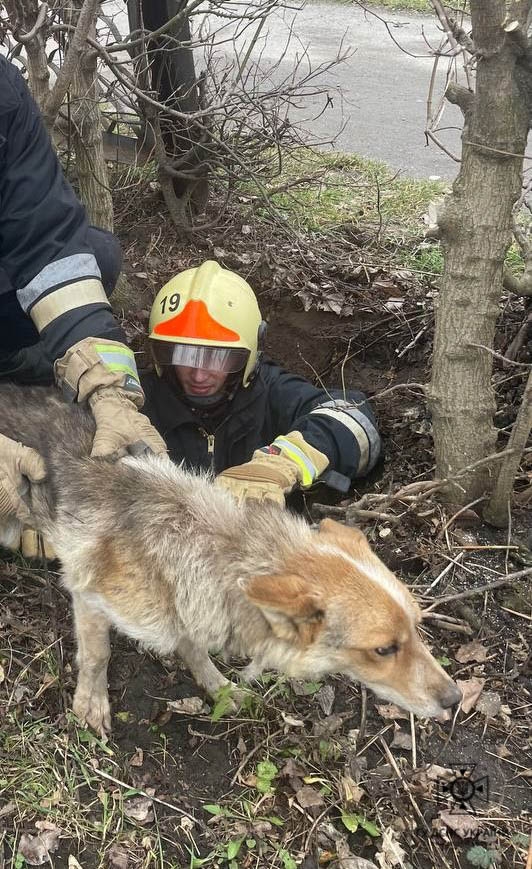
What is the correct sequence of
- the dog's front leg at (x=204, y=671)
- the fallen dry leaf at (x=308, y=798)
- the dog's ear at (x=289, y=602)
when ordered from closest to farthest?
the dog's ear at (x=289, y=602)
the fallen dry leaf at (x=308, y=798)
the dog's front leg at (x=204, y=671)

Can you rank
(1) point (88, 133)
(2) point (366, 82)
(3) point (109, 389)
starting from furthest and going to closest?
(2) point (366, 82) → (1) point (88, 133) → (3) point (109, 389)

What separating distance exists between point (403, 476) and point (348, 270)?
Result: 2.38 metres

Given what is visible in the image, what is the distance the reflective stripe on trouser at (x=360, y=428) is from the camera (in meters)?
4.76

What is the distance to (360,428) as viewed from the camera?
189 inches

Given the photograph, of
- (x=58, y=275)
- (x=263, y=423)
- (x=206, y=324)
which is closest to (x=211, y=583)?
(x=58, y=275)

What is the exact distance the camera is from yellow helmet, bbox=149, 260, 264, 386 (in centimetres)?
467

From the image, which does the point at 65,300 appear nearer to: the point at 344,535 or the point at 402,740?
the point at 344,535

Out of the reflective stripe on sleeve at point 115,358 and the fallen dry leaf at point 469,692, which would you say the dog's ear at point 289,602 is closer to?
the fallen dry leaf at point 469,692

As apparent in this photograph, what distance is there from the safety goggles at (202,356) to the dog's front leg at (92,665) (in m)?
2.03

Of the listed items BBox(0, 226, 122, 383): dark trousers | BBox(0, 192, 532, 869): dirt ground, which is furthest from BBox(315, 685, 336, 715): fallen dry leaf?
BBox(0, 226, 122, 383): dark trousers

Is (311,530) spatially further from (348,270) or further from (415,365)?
(348,270)

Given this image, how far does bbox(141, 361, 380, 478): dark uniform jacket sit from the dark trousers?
79 cm

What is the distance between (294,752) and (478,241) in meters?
2.59

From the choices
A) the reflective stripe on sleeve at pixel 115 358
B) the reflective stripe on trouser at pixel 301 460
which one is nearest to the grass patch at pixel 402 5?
the reflective stripe on trouser at pixel 301 460
